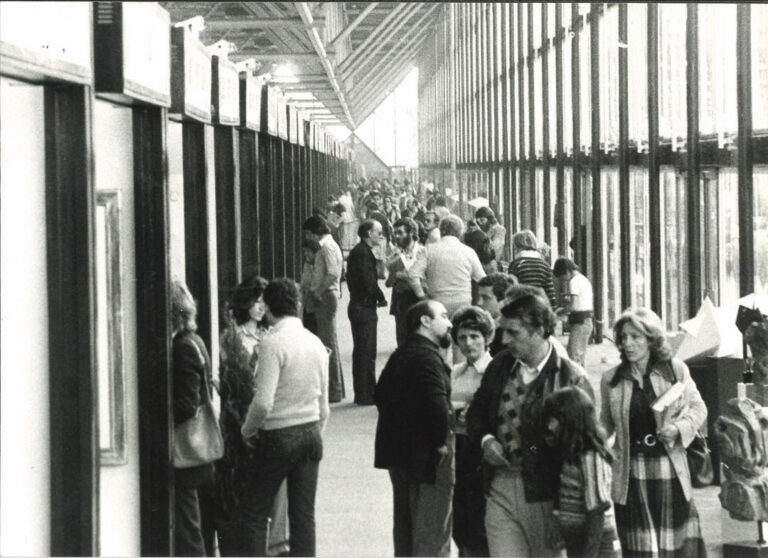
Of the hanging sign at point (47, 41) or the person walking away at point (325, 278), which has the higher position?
the hanging sign at point (47, 41)

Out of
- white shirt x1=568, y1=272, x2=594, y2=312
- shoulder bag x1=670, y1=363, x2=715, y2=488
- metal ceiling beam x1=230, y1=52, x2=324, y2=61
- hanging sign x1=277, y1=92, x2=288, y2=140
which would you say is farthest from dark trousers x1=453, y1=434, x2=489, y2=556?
metal ceiling beam x1=230, y1=52, x2=324, y2=61

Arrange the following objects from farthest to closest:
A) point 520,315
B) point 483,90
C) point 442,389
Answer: point 483,90 → point 442,389 → point 520,315

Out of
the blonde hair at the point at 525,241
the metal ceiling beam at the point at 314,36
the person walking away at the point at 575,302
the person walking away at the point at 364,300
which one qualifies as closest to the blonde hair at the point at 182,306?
the person walking away at the point at 364,300

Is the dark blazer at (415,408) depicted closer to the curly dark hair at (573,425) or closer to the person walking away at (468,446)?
the person walking away at (468,446)

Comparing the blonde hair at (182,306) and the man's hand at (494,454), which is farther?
the blonde hair at (182,306)

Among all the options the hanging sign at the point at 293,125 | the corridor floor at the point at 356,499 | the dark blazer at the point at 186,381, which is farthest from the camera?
the hanging sign at the point at 293,125

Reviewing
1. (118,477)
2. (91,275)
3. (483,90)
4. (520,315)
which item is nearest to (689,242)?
(520,315)

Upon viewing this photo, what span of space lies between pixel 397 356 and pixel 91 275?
222cm

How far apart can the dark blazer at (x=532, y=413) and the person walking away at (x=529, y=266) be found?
544 centimetres

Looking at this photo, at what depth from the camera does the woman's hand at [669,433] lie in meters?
5.52

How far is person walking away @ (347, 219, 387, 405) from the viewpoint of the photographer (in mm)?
10586

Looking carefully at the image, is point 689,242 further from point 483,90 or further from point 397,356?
point 483,90

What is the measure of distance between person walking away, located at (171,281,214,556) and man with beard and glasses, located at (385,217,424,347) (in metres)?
5.81

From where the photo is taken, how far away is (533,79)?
72.8 feet
